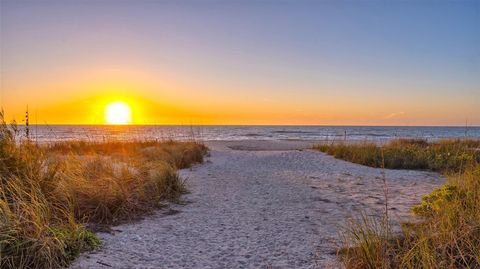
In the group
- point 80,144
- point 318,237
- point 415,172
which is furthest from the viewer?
point 80,144

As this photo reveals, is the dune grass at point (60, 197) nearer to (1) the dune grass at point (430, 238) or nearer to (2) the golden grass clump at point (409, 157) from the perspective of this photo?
(1) the dune grass at point (430, 238)

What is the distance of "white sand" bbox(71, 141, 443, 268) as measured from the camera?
441 cm

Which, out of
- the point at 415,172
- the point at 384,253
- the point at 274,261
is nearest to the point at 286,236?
the point at 274,261

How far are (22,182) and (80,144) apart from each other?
42.4 feet

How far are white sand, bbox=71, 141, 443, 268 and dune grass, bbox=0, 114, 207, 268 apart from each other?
1.05 ft

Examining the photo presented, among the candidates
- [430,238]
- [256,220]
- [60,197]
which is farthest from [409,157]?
[60,197]

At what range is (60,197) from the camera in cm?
554

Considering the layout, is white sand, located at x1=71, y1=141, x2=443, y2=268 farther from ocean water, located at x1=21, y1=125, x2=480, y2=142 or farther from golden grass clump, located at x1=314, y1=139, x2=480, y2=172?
ocean water, located at x1=21, y1=125, x2=480, y2=142

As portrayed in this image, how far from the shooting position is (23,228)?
390 cm

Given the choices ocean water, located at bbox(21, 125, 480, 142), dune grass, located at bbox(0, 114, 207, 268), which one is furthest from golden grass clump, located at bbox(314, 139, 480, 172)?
dune grass, located at bbox(0, 114, 207, 268)

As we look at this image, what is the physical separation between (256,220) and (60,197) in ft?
9.61

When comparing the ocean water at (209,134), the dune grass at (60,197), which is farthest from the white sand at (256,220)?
the ocean water at (209,134)

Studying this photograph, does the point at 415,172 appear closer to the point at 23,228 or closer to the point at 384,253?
the point at 384,253

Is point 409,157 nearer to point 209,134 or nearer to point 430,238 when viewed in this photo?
point 430,238
